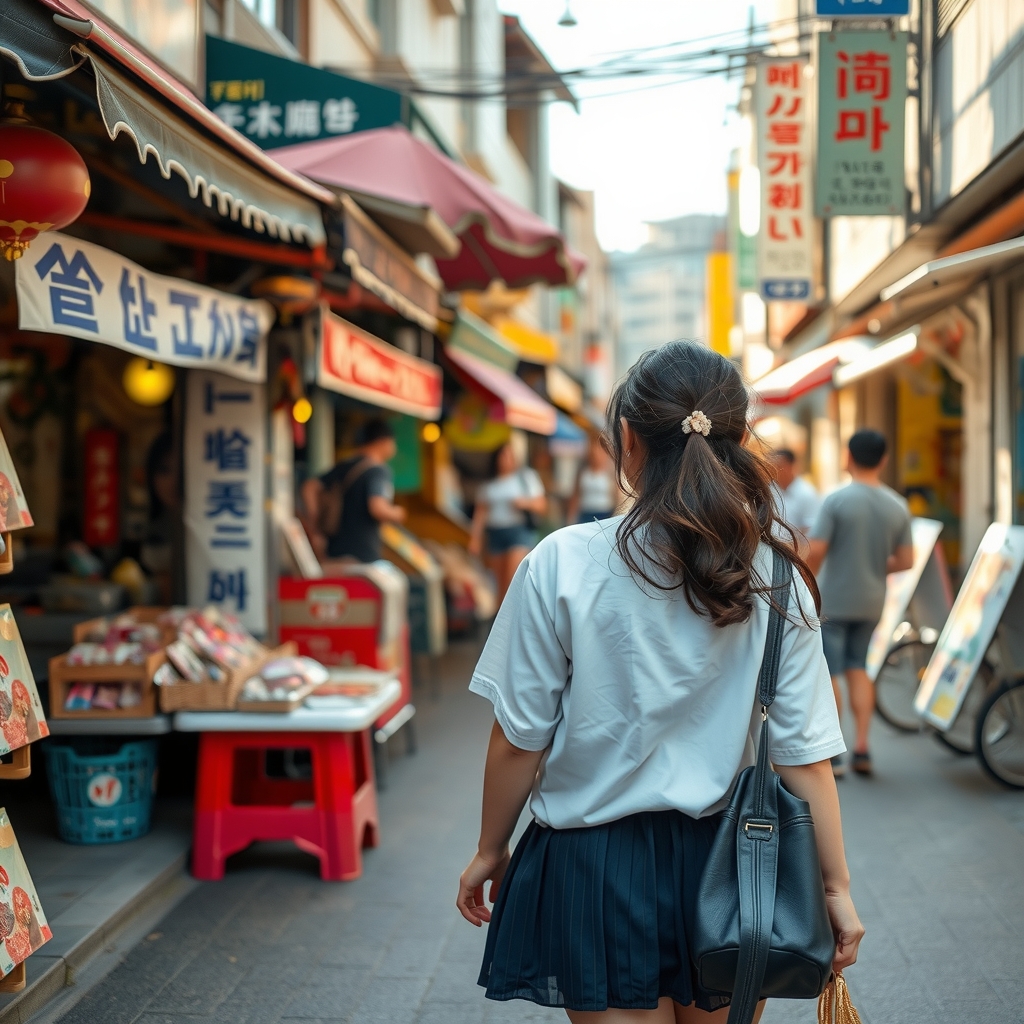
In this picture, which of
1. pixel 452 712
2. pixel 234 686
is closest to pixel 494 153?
pixel 452 712

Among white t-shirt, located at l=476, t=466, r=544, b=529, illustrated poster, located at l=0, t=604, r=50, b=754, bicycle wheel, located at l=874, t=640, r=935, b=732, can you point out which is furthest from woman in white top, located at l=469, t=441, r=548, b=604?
illustrated poster, located at l=0, t=604, r=50, b=754

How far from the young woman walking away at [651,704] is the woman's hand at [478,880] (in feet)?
0.31

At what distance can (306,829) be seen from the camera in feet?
16.4

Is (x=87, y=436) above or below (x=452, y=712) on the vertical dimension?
above

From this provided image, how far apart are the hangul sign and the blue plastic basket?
5.95 ft

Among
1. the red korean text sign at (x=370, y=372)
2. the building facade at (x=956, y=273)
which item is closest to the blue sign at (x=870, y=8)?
the building facade at (x=956, y=273)

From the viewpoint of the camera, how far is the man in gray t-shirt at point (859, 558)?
653 cm

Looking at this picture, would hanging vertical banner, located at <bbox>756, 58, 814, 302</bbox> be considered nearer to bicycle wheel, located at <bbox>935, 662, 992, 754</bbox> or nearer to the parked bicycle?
the parked bicycle

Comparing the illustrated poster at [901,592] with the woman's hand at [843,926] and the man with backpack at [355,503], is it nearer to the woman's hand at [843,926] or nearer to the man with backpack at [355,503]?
the man with backpack at [355,503]

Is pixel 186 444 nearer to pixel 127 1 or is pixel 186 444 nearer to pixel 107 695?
pixel 107 695

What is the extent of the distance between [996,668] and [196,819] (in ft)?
16.5

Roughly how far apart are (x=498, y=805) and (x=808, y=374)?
31.3ft

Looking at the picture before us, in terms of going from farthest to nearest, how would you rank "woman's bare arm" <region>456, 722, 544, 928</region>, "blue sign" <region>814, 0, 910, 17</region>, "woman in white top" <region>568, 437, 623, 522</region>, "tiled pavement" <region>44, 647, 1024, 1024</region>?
1. "woman in white top" <region>568, 437, 623, 522</region>
2. "blue sign" <region>814, 0, 910, 17</region>
3. "tiled pavement" <region>44, 647, 1024, 1024</region>
4. "woman's bare arm" <region>456, 722, 544, 928</region>

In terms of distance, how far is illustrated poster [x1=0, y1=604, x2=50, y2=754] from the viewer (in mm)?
3340
